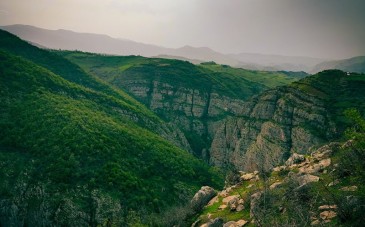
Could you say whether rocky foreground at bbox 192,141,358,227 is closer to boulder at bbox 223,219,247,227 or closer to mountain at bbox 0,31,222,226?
boulder at bbox 223,219,247,227

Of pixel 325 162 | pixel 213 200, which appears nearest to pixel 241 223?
pixel 213 200

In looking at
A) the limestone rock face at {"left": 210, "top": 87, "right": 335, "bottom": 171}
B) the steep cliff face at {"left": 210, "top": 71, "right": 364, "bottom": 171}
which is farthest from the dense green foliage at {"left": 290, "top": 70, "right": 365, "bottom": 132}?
the limestone rock face at {"left": 210, "top": 87, "right": 335, "bottom": 171}

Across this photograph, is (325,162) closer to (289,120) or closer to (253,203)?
(253,203)

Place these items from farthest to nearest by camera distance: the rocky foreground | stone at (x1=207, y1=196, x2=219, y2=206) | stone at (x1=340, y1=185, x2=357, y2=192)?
stone at (x1=207, y1=196, x2=219, y2=206)
stone at (x1=340, y1=185, x2=357, y2=192)
the rocky foreground

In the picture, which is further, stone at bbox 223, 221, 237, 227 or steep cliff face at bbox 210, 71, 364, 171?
steep cliff face at bbox 210, 71, 364, 171

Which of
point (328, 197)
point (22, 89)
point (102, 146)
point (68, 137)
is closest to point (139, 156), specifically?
point (102, 146)

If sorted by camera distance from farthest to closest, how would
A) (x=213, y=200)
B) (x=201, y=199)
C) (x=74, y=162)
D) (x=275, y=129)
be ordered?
(x=275, y=129), (x=74, y=162), (x=201, y=199), (x=213, y=200)

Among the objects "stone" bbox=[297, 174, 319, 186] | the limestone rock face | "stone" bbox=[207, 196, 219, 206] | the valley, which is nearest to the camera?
"stone" bbox=[297, 174, 319, 186]
